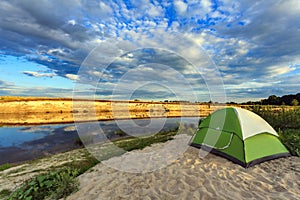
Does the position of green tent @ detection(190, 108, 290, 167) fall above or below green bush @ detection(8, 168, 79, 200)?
above

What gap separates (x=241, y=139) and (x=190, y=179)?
117 inches

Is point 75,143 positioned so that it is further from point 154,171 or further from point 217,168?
point 217,168

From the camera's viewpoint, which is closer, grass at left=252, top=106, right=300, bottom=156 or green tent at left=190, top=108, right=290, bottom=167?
green tent at left=190, top=108, right=290, bottom=167

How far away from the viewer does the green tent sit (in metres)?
6.82

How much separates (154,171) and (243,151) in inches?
139

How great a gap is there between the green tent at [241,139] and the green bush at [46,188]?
582 cm

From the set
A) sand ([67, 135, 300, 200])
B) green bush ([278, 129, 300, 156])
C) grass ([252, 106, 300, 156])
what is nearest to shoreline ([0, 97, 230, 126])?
grass ([252, 106, 300, 156])

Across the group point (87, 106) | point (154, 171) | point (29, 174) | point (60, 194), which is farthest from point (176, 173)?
point (87, 106)

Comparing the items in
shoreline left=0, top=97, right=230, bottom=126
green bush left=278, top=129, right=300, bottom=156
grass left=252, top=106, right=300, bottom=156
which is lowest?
shoreline left=0, top=97, right=230, bottom=126

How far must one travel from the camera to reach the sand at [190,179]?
4652 mm

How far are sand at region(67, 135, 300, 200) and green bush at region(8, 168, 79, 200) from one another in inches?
13.9

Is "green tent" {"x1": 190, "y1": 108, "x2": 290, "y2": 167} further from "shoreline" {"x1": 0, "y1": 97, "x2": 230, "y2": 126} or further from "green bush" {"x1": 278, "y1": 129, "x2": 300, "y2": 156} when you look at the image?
"shoreline" {"x1": 0, "y1": 97, "x2": 230, "y2": 126}

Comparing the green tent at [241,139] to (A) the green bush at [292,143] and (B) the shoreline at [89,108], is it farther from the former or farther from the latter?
(B) the shoreline at [89,108]

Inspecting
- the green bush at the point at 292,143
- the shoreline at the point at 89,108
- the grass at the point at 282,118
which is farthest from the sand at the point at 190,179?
the shoreline at the point at 89,108
